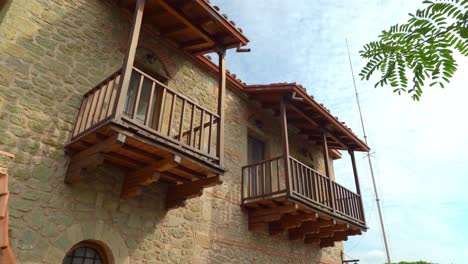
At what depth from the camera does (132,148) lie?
5.17 meters

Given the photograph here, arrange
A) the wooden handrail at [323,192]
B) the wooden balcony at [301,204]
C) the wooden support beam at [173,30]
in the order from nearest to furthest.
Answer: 1. the wooden support beam at [173,30]
2. the wooden balcony at [301,204]
3. the wooden handrail at [323,192]

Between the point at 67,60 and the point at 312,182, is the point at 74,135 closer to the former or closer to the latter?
the point at 67,60

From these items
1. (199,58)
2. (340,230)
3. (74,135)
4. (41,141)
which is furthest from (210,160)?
(340,230)

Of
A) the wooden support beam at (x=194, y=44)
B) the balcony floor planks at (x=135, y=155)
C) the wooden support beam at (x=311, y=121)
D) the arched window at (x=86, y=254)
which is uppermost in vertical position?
the wooden support beam at (x=194, y=44)

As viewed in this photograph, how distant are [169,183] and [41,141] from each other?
2.46 meters

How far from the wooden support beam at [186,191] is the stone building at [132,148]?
0.02 metres

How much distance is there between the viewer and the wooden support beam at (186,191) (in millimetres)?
6094

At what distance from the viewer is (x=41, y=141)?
5164 mm

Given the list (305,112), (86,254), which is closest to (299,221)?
(305,112)

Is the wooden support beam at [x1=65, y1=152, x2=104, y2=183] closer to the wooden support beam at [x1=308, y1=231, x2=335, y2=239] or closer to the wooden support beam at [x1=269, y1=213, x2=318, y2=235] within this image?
the wooden support beam at [x1=269, y1=213, x2=318, y2=235]

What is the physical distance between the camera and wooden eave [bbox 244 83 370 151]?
29.9 ft

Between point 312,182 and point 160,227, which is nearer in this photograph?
point 160,227

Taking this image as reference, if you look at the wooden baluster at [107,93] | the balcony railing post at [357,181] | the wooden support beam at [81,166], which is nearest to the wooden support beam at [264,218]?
the balcony railing post at [357,181]

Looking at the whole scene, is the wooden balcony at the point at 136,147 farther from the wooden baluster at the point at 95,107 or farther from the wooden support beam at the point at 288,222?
the wooden support beam at the point at 288,222
